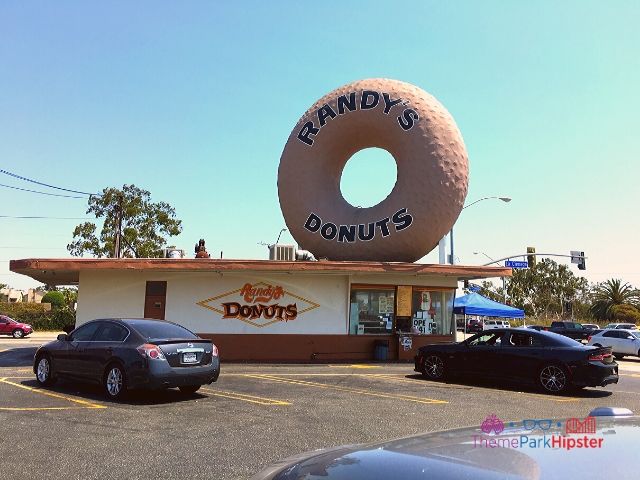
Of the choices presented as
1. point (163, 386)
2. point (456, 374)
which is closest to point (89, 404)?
point (163, 386)

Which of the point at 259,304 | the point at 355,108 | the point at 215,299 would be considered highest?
the point at 355,108

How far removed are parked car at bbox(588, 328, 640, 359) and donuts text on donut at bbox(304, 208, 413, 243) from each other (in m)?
14.0

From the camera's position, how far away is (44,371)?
37.7ft

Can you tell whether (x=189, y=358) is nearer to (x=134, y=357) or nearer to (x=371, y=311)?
(x=134, y=357)

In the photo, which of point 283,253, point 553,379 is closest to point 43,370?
point 283,253

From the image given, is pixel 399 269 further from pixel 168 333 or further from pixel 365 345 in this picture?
pixel 168 333

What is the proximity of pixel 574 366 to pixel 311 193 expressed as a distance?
1046 centimetres

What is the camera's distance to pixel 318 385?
12.3 meters

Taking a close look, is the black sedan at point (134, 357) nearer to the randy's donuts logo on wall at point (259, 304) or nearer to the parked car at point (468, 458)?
the randy's donuts logo on wall at point (259, 304)

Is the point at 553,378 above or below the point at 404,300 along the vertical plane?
below

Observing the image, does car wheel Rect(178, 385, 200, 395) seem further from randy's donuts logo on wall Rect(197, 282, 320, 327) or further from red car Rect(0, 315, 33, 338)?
red car Rect(0, 315, 33, 338)

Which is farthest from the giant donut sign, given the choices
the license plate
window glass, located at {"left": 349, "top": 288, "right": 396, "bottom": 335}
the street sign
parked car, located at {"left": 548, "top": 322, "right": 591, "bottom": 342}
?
the street sign

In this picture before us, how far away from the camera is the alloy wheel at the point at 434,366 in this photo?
13.9 metres

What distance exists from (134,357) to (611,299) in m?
73.3
